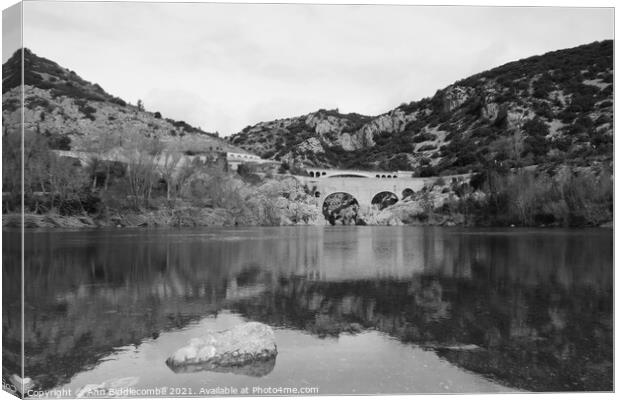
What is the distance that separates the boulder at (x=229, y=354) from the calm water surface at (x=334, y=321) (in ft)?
0.49

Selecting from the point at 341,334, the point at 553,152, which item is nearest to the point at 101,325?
the point at 341,334

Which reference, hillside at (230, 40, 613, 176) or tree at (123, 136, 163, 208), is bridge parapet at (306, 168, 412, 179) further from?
tree at (123, 136, 163, 208)

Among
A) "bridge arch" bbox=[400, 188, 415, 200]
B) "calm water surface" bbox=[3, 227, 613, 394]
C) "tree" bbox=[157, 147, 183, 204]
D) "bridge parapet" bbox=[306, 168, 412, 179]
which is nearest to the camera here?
"calm water surface" bbox=[3, 227, 613, 394]

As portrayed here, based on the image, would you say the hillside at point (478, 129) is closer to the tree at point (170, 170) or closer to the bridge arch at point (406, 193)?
the bridge arch at point (406, 193)

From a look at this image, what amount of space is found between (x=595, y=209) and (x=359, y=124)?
82.8 meters

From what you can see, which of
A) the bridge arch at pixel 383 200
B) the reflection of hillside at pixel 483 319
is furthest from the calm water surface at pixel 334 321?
the bridge arch at pixel 383 200

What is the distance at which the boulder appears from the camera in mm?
5805

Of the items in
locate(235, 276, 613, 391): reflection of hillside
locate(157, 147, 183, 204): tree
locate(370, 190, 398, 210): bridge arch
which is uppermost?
locate(157, 147, 183, 204): tree

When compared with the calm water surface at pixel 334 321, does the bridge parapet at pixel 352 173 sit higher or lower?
higher

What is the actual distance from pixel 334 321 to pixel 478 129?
7561 cm

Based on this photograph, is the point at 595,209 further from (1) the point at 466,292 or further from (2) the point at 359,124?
(2) the point at 359,124

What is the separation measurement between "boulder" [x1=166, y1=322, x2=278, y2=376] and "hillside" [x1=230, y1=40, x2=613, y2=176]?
6121 mm

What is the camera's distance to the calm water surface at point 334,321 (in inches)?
228

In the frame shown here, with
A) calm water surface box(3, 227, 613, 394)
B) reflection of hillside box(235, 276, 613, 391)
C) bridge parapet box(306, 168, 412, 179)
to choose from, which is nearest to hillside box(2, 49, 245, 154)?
bridge parapet box(306, 168, 412, 179)
